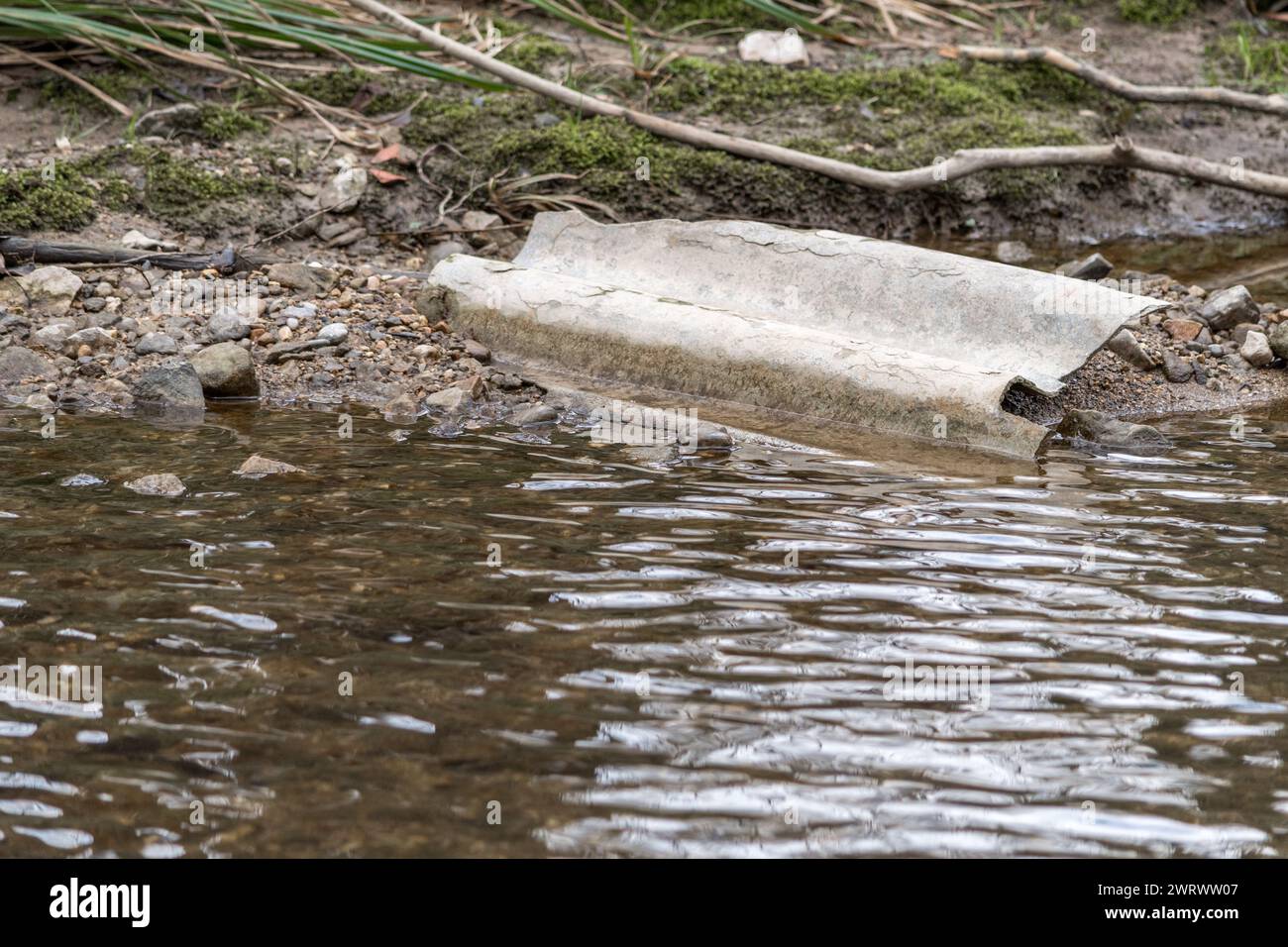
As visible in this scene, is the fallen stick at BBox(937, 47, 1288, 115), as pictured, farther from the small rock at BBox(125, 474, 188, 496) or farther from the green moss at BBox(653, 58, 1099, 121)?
the small rock at BBox(125, 474, 188, 496)

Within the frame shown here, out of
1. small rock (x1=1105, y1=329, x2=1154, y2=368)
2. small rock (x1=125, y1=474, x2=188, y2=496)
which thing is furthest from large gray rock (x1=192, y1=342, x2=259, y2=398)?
small rock (x1=1105, y1=329, x2=1154, y2=368)

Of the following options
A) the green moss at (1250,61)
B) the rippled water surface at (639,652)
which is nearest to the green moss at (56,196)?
the rippled water surface at (639,652)

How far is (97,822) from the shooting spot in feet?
8.56

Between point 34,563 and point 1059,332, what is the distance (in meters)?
3.60

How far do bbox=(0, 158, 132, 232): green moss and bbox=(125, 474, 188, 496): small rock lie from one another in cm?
251

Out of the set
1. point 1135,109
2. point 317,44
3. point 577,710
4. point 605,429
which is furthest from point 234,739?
point 1135,109

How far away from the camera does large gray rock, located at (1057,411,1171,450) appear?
16.6 ft

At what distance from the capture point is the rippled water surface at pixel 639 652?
264 centimetres

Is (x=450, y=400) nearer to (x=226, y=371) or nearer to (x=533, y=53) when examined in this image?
(x=226, y=371)

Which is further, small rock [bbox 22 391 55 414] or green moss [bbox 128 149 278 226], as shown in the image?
green moss [bbox 128 149 278 226]

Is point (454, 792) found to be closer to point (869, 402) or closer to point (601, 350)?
point (869, 402)

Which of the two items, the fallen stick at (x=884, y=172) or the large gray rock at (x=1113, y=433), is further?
the fallen stick at (x=884, y=172)

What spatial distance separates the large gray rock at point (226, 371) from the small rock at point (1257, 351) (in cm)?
406

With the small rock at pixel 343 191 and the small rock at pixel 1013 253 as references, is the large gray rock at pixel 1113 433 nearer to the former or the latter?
the small rock at pixel 1013 253
